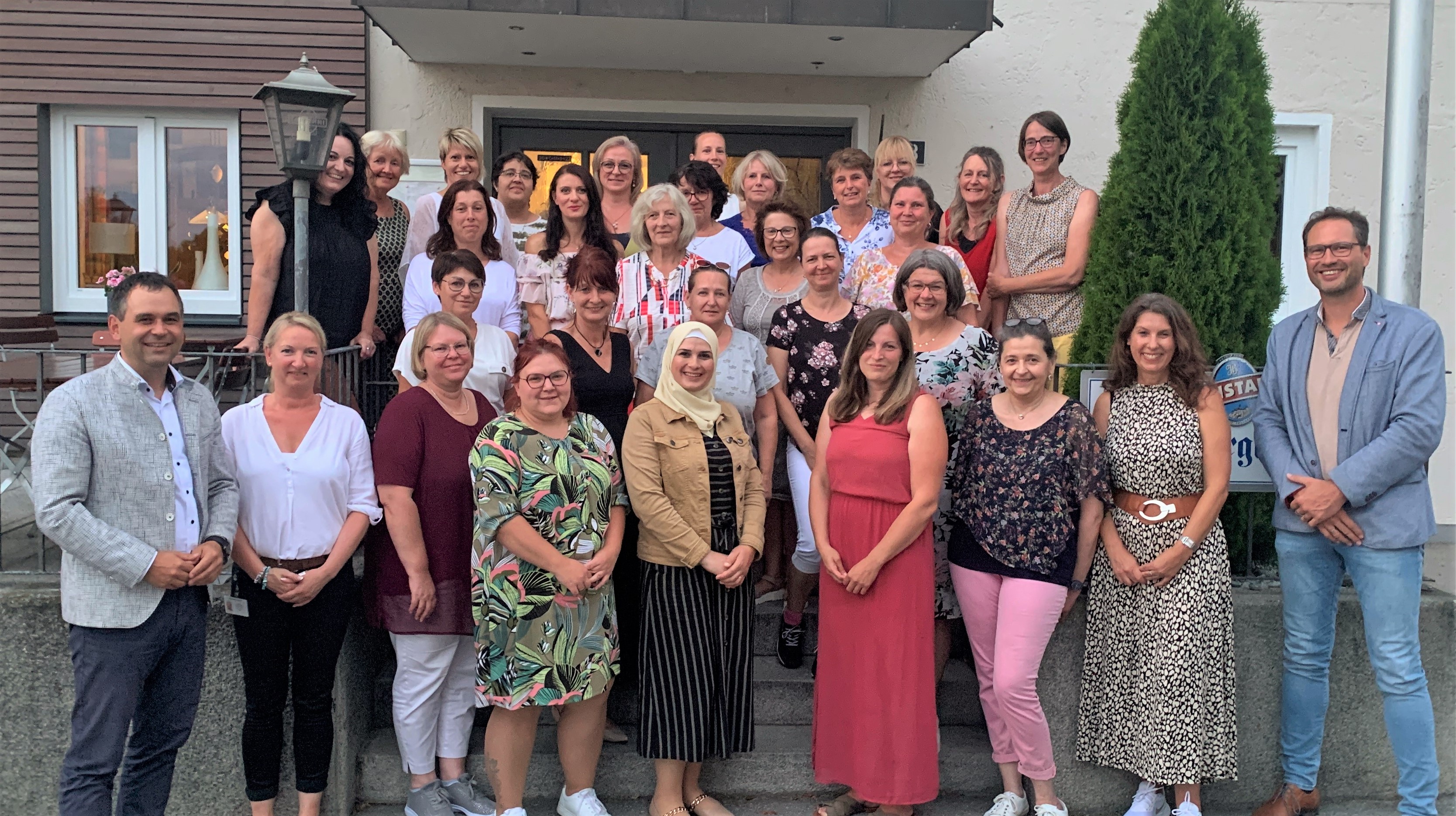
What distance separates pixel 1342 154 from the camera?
894cm

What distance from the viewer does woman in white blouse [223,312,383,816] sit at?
3.78 m

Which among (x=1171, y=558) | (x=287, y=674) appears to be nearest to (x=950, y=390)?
(x=1171, y=558)

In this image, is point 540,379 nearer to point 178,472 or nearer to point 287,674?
point 178,472

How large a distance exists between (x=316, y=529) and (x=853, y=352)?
2036 mm

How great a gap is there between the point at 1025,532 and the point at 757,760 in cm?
144

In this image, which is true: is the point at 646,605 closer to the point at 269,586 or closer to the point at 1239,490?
the point at 269,586

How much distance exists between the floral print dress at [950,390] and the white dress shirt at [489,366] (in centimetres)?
171

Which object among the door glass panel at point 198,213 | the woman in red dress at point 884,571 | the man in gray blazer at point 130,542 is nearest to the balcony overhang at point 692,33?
the door glass panel at point 198,213

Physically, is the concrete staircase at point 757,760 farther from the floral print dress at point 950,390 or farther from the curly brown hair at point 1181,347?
the curly brown hair at point 1181,347

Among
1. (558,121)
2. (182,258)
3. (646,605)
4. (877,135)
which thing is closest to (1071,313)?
(646,605)

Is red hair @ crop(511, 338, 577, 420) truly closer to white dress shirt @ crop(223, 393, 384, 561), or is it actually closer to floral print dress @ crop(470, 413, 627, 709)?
floral print dress @ crop(470, 413, 627, 709)

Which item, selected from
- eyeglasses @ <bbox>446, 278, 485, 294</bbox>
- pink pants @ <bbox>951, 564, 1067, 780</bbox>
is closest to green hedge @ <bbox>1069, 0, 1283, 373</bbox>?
pink pants @ <bbox>951, 564, 1067, 780</bbox>

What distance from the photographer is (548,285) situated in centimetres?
512

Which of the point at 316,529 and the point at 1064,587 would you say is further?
the point at 1064,587
